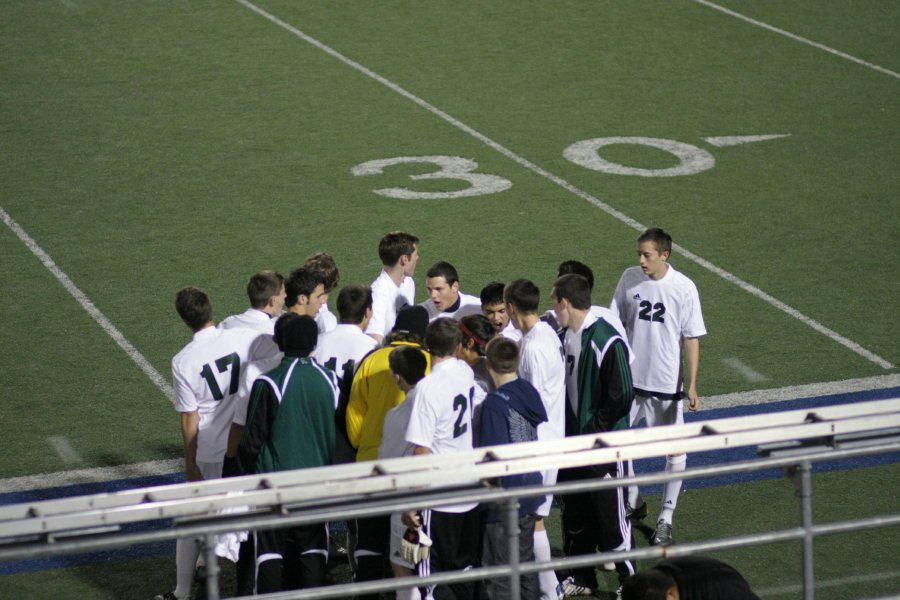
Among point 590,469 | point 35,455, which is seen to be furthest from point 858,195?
point 35,455

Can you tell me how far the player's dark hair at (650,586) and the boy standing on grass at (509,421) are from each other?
4.77ft

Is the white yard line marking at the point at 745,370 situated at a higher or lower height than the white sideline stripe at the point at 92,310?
lower

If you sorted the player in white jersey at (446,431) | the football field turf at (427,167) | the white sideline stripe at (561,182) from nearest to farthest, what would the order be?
the player in white jersey at (446,431), the football field turf at (427,167), the white sideline stripe at (561,182)

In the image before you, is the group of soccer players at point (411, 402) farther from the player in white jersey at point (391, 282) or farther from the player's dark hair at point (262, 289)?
the player in white jersey at point (391, 282)

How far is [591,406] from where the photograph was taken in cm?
726

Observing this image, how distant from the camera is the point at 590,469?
7.25 m

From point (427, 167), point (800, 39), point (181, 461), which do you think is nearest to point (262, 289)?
point (181, 461)

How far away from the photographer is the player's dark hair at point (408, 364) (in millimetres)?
6465

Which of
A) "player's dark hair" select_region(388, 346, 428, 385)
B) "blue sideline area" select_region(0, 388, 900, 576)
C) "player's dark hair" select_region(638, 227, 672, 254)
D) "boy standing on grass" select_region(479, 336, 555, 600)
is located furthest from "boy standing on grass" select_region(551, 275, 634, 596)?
"blue sideline area" select_region(0, 388, 900, 576)

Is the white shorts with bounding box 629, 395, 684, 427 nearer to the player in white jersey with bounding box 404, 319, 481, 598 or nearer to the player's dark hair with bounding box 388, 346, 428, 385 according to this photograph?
the player in white jersey with bounding box 404, 319, 481, 598

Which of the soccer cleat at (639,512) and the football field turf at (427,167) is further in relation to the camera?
the football field turf at (427,167)

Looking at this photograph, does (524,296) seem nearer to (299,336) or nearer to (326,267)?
(299,336)

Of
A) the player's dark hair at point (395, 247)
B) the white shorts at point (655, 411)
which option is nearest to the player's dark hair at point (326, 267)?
the player's dark hair at point (395, 247)

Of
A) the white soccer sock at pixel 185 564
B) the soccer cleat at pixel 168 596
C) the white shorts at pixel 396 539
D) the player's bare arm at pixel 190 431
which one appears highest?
the player's bare arm at pixel 190 431
